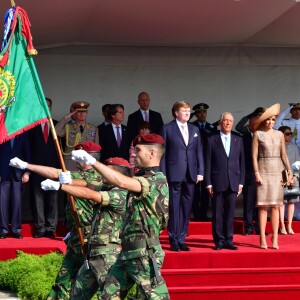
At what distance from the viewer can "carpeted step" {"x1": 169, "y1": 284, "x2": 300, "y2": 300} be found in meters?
10.2

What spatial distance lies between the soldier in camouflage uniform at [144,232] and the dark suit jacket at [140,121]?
5549 millimetres

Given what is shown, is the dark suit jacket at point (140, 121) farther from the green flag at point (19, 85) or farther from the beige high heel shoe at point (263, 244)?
the green flag at point (19, 85)

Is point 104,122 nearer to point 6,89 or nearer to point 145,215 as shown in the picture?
point 6,89

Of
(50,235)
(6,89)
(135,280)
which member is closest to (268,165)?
(50,235)

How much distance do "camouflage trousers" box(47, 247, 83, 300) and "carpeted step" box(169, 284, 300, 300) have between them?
1.73 m

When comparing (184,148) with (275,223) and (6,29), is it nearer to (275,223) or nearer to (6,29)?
(275,223)

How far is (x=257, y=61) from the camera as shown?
15.0 metres

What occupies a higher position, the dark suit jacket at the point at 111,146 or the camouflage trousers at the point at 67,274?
the dark suit jacket at the point at 111,146

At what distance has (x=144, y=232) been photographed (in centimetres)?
760

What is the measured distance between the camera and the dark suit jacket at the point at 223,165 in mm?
11562

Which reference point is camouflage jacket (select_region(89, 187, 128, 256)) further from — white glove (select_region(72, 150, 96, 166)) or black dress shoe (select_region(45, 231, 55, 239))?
black dress shoe (select_region(45, 231, 55, 239))

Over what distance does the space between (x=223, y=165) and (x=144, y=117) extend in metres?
2.09

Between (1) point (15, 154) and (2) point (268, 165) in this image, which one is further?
(1) point (15, 154)

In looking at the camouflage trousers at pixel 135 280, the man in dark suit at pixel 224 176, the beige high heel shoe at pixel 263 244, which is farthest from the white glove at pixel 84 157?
the beige high heel shoe at pixel 263 244
